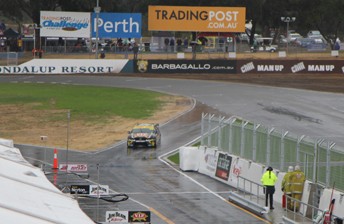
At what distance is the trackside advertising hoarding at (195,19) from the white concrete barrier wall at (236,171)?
180 ft

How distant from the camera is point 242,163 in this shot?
3497cm

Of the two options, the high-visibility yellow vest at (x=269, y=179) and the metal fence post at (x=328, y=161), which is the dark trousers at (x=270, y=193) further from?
the metal fence post at (x=328, y=161)

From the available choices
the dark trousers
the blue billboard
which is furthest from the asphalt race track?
the blue billboard

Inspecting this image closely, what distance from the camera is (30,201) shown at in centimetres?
1471

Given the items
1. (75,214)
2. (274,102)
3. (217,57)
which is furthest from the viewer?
(217,57)

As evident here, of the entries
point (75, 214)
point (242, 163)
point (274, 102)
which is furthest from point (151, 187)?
point (274, 102)

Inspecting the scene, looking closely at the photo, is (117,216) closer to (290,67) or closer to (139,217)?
(139,217)

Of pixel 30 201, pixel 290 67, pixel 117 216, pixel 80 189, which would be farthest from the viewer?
pixel 290 67

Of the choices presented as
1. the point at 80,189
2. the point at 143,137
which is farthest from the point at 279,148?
the point at 143,137

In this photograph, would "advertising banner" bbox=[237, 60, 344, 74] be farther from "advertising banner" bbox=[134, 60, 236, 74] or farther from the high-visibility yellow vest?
the high-visibility yellow vest

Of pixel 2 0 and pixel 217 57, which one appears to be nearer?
pixel 217 57

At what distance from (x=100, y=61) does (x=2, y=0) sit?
2657 cm

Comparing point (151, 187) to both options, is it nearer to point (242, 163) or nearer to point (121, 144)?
point (242, 163)

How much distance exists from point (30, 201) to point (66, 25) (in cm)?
8259
